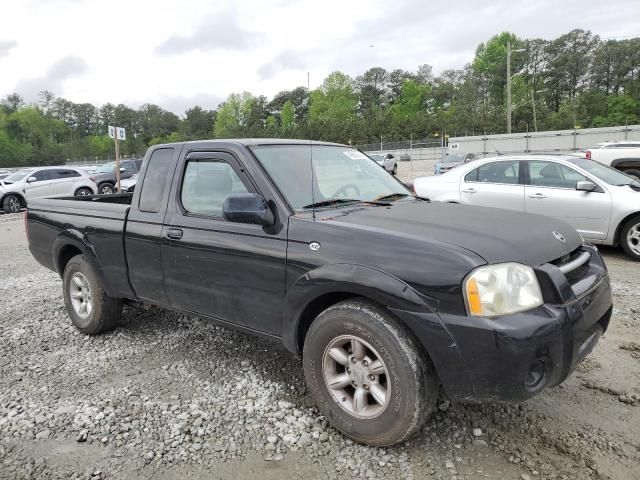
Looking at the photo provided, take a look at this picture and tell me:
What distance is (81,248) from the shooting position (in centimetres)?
460

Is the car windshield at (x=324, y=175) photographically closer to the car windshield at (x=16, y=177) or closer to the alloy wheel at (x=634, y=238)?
the alloy wheel at (x=634, y=238)

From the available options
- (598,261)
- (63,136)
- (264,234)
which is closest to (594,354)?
(598,261)

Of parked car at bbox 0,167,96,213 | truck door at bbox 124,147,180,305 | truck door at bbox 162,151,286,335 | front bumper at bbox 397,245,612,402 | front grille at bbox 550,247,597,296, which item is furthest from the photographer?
parked car at bbox 0,167,96,213

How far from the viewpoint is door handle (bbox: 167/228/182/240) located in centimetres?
370

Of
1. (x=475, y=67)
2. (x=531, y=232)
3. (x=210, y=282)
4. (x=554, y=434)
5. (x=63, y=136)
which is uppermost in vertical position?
(x=475, y=67)

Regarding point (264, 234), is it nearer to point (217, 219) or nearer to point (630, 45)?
point (217, 219)

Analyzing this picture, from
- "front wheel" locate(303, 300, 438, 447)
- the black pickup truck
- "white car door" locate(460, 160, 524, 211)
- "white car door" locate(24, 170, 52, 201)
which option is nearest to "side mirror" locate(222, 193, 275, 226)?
the black pickup truck

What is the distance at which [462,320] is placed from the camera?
7.98 feet

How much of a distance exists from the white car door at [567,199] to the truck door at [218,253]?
18.7 feet

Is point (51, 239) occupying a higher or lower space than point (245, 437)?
higher

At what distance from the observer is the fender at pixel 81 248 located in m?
4.45

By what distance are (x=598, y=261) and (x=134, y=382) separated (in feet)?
11.1

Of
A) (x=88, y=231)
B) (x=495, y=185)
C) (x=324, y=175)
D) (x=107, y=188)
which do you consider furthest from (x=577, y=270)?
(x=107, y=188)

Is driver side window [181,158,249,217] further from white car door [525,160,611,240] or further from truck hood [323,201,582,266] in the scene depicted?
white car door [525,160,611,240]
